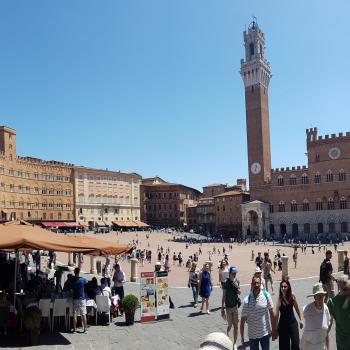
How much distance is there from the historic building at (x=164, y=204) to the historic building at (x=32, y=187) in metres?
22.0

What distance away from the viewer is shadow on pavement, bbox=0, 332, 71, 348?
8828mm

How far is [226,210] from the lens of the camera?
273ft

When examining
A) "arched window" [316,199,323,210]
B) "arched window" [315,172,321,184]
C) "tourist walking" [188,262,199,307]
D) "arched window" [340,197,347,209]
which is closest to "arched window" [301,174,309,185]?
"arched window" [315,172,321,184]

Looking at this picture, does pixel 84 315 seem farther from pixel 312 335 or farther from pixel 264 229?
pixel 264 229

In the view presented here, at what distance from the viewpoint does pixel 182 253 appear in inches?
1837

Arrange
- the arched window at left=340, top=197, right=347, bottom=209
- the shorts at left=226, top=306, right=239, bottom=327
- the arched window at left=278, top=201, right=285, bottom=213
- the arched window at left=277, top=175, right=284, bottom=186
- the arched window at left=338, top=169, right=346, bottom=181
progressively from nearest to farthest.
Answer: the shorts at left=226, top=306, right=239, bottom=327
the arched window at left=340, top=197, right=347, bottom=209
the arched window at left=338, top=169, right=346, bottom=181
the arched window at left=278, top=201, right=285, bottom=213
the arched window at left=277, top=175, right=284, bottom=186

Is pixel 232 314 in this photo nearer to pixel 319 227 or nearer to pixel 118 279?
pixel 118 279

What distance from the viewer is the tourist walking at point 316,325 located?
5957 mm

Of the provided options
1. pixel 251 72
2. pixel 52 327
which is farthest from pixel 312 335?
pixel 251 72

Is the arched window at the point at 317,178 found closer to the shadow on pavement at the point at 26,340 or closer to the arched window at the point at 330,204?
the arched window at the point at 330,204

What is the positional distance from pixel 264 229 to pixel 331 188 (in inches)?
452

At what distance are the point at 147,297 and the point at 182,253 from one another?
35953 mm

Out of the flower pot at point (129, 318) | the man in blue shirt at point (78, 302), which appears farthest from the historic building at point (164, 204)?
the man in blue shirt at point (78, 302)

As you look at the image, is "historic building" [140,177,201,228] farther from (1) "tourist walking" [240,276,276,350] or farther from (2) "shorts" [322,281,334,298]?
(1) "tourist walking" [240,276,276,350]
